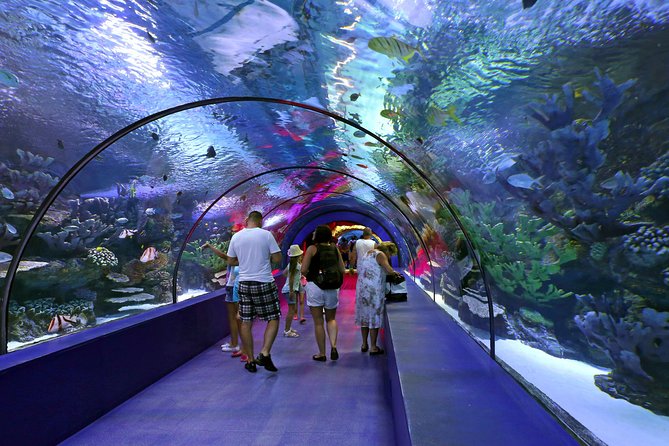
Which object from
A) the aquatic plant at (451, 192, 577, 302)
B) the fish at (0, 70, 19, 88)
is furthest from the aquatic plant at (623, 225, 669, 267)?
the fish at (0, 70, 19, 88)

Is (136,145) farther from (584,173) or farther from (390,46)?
(584,173)

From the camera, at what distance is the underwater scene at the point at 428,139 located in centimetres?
227

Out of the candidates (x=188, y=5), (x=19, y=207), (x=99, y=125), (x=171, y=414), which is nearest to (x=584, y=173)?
(x=188, y=5)

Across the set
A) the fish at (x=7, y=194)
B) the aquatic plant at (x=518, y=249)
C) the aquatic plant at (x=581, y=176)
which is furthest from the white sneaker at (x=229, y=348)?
the aquatic plant at (x=581, y=176)

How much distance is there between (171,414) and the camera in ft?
14.3

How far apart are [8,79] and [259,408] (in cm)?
369

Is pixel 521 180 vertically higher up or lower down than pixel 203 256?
higher up

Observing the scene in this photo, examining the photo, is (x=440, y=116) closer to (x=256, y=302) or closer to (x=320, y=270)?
(x=320, y=270)

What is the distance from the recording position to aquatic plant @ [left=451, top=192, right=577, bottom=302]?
10.9 feet

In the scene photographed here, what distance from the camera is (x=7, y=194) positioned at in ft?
15.6

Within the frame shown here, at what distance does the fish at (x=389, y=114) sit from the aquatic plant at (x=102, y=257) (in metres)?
4.94

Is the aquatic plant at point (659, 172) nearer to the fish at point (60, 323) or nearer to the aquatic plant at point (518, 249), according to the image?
the aquatic plant at point (518, 249)

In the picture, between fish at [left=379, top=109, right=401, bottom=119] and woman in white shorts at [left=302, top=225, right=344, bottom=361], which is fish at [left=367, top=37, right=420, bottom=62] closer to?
fish at [left=379, top=109, right=401, bottom=119]

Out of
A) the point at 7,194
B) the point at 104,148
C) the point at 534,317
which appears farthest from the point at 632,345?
the point at 7,194
